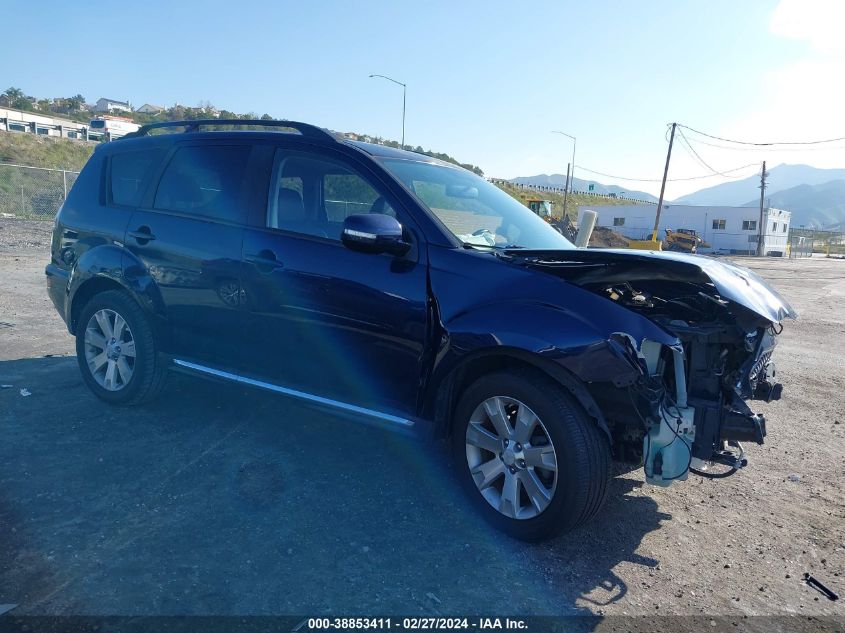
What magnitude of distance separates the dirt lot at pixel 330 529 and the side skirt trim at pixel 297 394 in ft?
0.32

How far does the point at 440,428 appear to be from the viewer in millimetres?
3457

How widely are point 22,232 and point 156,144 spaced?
1684 centimetres

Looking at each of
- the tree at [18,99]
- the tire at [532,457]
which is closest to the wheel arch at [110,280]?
the tire at [532,457]

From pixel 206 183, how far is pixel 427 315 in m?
2.07

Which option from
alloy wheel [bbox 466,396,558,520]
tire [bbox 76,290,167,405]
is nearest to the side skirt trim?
tire [bbox 76,290,167,405]

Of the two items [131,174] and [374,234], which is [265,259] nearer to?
[374,234]

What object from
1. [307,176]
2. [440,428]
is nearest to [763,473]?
[440,428]

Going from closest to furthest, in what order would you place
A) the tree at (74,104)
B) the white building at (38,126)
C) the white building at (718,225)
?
1. the white building at (38,126)
2. the white building at (718,225)
3. the tree at (74,104)

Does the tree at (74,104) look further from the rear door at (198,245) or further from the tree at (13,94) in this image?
the rear door at (198,245)

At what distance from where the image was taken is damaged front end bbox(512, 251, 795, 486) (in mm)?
2961

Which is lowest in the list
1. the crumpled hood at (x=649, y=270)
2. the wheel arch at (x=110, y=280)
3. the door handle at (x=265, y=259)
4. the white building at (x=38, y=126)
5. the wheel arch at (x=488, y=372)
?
the wheel arch at (x=488, y=372)

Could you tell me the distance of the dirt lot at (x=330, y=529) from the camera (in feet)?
8.91

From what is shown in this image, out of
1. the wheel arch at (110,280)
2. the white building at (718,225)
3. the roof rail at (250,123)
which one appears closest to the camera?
the roof rail at (250,123)

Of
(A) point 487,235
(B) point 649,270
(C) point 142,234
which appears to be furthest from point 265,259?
(B) point 649,270
